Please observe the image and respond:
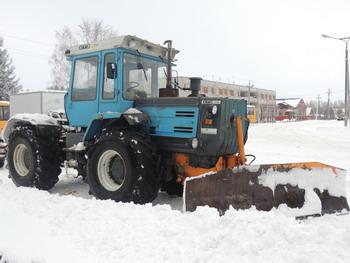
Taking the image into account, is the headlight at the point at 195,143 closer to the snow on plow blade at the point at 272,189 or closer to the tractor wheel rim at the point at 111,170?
the snow on plow blade at the point at 272,189

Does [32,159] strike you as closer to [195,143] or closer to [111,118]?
[111,118]

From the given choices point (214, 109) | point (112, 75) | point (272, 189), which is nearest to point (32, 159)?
point (112, 75)

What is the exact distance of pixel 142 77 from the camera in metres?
7.64

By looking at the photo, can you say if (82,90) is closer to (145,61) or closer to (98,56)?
(98,56)

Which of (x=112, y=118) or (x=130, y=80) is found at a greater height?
(x=130, y=80)

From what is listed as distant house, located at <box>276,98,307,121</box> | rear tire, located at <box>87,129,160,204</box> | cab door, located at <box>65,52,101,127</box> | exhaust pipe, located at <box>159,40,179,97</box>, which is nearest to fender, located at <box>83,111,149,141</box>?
rear tire, located at <box>87,129,160,204</box>

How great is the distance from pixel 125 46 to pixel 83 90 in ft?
4.48

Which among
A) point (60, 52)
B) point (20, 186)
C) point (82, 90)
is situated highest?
point (60, 52)

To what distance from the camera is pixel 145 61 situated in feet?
25.3

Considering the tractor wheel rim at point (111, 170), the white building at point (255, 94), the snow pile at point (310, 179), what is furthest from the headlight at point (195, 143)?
the white building at point (255, 94)

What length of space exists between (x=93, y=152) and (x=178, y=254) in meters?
3.42

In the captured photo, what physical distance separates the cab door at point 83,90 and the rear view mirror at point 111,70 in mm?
506

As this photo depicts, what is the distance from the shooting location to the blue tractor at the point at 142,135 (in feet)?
20.7

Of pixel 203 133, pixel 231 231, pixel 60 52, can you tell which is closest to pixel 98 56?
pixel 203 133
